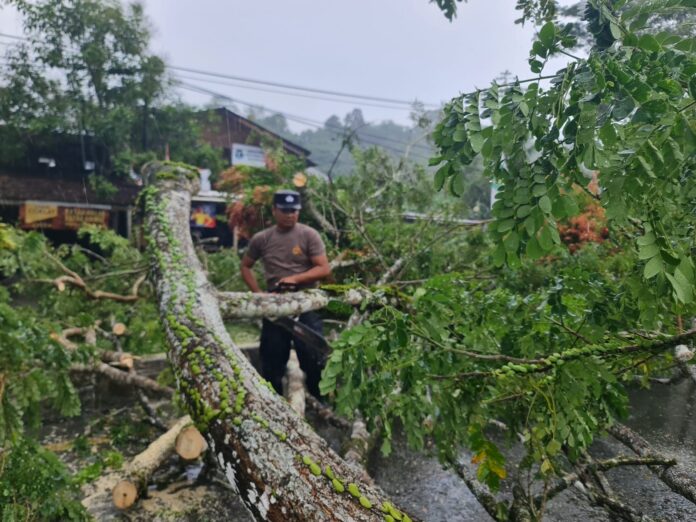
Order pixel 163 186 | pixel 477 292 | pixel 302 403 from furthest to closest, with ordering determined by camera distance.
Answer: pixel 163 186, pixel 302 403, pixel 477 292

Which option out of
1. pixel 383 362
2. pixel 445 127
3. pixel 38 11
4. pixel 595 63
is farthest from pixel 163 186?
pixel 38 11

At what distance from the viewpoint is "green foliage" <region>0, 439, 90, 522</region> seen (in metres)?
2.09

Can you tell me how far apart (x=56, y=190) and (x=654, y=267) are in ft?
52.6

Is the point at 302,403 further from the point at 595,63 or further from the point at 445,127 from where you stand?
the point at 595,63

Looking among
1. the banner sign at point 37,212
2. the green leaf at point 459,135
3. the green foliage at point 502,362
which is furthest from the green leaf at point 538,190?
the banner sign at point 37,212

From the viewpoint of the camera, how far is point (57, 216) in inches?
547

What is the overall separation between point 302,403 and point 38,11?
15.5 meters

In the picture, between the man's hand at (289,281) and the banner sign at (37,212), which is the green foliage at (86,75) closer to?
the banner sign at (37,212)

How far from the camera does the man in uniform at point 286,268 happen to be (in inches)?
158

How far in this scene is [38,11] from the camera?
13.7m

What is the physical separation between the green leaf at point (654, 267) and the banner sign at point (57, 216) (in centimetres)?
1443

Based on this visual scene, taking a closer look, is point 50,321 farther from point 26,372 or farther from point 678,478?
point 678,478

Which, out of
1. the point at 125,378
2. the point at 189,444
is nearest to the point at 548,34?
the point at 189,444

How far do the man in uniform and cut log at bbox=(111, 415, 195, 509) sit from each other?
0.86 metres
